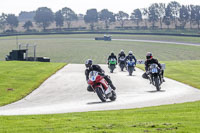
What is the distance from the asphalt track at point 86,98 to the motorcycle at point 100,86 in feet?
1.18

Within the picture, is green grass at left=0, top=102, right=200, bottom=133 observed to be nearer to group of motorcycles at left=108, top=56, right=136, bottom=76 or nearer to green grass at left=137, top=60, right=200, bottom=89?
green grass at left=137, top=60, right=200, bottom=89

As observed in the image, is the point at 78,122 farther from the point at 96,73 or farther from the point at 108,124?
the point at 96,73

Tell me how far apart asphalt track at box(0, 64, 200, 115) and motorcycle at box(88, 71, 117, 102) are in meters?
0.36

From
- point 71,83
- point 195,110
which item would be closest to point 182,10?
point 71,83

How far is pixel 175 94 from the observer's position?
727 inches

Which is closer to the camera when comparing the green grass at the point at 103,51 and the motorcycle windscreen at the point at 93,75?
the motorcycle windscreen at the point at 93,75

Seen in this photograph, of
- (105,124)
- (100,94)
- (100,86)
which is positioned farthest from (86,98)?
(105,124)

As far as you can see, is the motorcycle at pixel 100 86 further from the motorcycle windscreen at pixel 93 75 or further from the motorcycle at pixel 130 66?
the motorcycle at pixel 130 66

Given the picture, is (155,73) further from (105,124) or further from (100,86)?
(105,124)

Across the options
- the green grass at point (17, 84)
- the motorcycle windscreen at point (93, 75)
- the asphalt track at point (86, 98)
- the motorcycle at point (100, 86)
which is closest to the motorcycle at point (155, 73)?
the asphalt track at point (86, 98)

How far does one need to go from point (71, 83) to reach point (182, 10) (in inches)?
6545

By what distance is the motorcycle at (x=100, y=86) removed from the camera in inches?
629

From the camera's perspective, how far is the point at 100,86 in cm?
1606

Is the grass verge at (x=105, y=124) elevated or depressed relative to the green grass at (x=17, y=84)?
elevated
